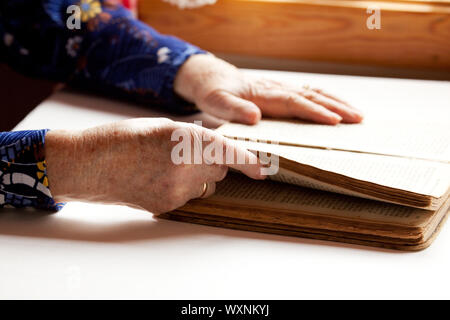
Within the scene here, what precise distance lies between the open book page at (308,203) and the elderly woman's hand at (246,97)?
0.62 ft

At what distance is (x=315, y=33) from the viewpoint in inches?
55.4

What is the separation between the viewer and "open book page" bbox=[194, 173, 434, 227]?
2.53 ft

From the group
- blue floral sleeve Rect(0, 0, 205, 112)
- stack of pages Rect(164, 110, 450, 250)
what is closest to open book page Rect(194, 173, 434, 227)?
stack of pages Rect(164, 110, 450, 250)

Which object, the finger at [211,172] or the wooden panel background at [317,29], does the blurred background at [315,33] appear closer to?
the wooden panel background at [317,29]

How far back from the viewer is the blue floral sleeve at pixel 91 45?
3.94ft

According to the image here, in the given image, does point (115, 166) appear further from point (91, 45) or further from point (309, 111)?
point (91, 45)

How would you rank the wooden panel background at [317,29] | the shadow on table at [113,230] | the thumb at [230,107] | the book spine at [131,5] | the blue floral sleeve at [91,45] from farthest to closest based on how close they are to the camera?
the book spine at [131,5] → the wooden panel background at [317,29] → the blue floral sleeve at [91,45] → the thumb at [230,107] → the shadow on table at [113,230]

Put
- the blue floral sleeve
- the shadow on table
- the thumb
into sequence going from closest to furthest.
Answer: the shadow on table
the thumb
the blue floral sleeve

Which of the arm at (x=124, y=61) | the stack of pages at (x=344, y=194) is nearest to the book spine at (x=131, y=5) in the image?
the arm at (x=124, y=61)

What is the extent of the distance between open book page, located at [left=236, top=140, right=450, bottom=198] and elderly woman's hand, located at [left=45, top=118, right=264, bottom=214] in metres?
0.06

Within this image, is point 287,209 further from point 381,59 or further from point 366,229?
point 381,59

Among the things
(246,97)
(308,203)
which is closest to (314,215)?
(308,203)

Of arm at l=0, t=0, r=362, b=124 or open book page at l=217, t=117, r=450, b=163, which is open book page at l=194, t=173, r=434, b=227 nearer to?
open book page at l=217, t=117, r=450, b=163
